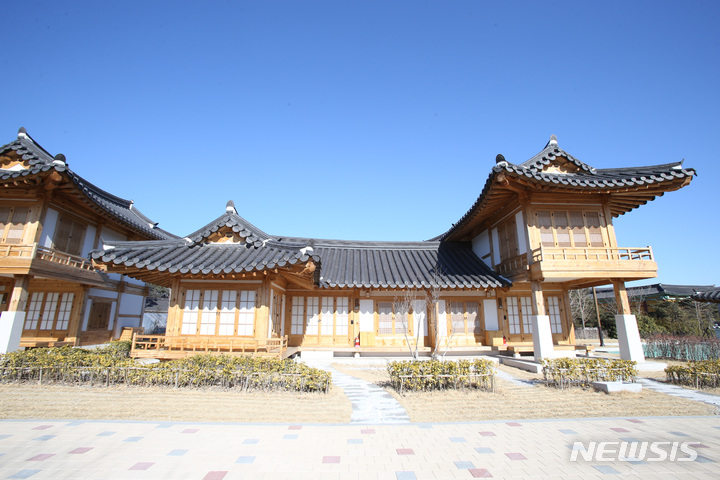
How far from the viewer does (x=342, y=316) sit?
17.2 m

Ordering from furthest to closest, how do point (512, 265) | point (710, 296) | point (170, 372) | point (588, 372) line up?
1. point (710, 296)
2. point (512, 265)
3. point (588, 372)
4. point (170, 372)

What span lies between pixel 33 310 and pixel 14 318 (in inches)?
143

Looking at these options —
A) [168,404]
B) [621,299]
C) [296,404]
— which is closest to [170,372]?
[168,404]

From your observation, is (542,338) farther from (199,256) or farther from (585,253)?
(199,256)

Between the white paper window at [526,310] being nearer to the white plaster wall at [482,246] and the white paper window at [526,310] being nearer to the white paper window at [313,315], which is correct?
the white plaster wall at [482,246]

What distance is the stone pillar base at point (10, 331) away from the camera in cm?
1265

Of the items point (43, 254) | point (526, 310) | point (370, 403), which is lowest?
point (370, 403)

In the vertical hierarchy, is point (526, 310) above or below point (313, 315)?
above

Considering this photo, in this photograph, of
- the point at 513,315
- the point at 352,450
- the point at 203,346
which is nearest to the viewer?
the point at 352,450

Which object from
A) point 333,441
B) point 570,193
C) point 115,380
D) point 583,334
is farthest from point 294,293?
point 583,334

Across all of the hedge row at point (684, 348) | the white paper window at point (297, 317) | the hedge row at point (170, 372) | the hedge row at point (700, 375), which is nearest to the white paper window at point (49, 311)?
the hedge row at point (170, 372)

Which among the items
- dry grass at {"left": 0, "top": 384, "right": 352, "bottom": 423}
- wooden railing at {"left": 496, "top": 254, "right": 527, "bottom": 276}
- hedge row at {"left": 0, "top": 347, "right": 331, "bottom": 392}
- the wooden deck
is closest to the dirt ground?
dry grass at {"left": 0, "top": 384, "right": 352, "bottom": 423}

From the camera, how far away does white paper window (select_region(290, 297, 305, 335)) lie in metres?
17.0

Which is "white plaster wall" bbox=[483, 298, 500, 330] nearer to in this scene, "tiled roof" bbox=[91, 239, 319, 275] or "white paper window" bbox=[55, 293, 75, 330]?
"tiled roof" bbox=[91, 239, 319, 275]
